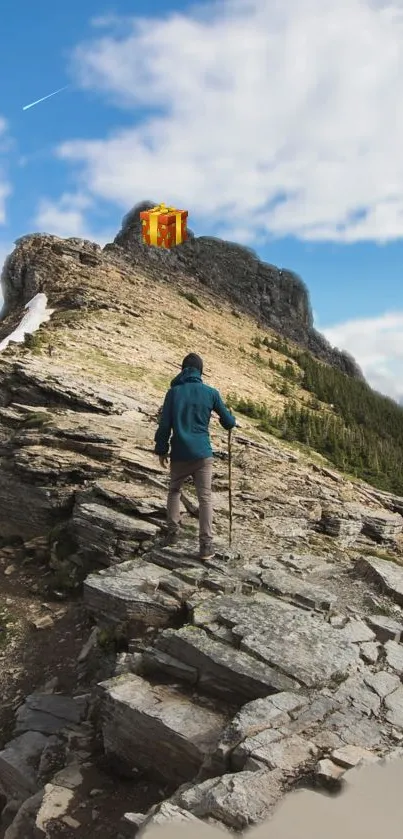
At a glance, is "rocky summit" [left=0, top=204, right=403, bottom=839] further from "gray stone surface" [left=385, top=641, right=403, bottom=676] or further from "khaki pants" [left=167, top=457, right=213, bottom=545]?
"khaki pants" [left=167, top=457, right=213, bottom=545]

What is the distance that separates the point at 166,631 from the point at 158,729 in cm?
Answer: 107

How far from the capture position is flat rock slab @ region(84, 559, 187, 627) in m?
6.07

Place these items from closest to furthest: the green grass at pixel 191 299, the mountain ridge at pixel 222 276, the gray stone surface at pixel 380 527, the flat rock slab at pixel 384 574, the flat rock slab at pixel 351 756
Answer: the flat rock slab at pixel 351 756, the flat rock slab at pixel 384 574, the gray stone surface at pixel 380 527, the mountain ridge at pixel 222 276, the green grass at pixel 191 299

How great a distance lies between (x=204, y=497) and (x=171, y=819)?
13.7ft

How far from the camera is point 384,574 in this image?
707 centimetres

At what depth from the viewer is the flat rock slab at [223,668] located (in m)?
4.68

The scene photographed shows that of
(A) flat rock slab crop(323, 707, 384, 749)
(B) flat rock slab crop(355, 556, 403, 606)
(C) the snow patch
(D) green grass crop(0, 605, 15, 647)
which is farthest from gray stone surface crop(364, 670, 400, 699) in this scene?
(C) the snow patch

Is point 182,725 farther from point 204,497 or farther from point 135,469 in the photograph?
point 135,469

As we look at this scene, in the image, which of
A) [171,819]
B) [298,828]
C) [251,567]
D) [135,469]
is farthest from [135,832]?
[135,469]

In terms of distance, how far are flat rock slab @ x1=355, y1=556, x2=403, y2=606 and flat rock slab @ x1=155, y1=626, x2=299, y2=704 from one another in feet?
7.97

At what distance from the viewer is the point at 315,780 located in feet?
11.6

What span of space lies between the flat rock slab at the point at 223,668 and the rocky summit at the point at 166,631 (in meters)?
0.01

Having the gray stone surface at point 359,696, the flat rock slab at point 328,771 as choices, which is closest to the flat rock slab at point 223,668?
the gray stone surface at point 359,696

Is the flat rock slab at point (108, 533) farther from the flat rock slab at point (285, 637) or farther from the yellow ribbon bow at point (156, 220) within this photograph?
the yellow ribbon bow at point (156, 220)
